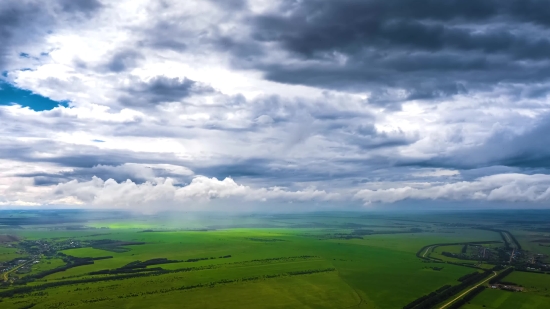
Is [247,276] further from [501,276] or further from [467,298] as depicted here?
[501,276]

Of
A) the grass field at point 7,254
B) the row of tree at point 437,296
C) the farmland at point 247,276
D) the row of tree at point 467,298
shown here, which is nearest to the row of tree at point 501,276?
the farmland at point 247,276

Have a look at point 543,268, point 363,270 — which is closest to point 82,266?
point 363,270

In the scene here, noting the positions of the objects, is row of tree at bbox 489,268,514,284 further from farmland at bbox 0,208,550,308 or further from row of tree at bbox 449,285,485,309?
row of tree at bbox 449,285,485,309

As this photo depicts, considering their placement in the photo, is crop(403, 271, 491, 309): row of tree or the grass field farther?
the grass field

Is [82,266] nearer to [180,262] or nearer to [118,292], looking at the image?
[180,262]

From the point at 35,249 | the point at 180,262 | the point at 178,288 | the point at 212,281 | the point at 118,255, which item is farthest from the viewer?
the point at 35,249

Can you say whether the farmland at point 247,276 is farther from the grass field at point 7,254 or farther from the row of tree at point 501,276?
the row of tree at point 501,276

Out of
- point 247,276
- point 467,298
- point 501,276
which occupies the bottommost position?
point 467,298

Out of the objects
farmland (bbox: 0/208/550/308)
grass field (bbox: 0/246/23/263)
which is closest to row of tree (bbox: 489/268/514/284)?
farmland (bbox: 0/208/550/308)

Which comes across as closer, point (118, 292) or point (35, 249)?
point (118, 292)

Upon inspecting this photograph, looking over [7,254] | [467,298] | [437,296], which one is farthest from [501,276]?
[7,254]

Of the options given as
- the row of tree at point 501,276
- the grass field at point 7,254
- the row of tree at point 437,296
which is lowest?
the row of tree at point 437,296
